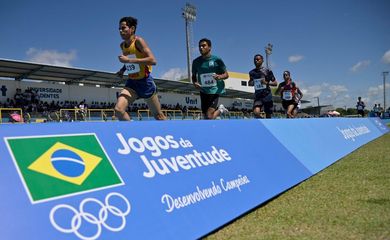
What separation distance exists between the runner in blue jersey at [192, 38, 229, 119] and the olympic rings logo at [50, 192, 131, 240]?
15.7 ft

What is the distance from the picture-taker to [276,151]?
4.44 metres

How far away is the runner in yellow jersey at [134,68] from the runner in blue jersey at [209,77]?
1.66 metres

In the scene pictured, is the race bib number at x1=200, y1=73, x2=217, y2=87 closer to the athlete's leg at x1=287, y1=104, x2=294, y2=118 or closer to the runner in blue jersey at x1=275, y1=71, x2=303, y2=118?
the runner in blue jersey at x1=275, y1=71, x2=303, y2=118

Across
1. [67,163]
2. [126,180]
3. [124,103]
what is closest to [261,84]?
[124,103]

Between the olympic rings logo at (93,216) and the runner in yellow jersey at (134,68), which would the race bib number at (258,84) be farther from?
the olympic rings logo at (93,216)

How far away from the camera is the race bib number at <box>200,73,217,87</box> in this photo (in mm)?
6766

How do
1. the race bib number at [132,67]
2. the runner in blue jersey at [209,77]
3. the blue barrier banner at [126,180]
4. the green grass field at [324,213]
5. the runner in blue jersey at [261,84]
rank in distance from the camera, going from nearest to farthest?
the blue barrier banner at [126,180]
the green grass field at [324,213]
the race bib number at [132,67]
the runner in blue jersey at [209,77]
the runner in blue jersey at [261,84]

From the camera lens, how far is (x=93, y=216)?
1.96 meters

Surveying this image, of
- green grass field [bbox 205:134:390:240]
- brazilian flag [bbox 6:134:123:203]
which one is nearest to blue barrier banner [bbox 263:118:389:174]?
green grass field [bbox 205:134:390:240]

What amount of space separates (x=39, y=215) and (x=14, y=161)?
1.08ft

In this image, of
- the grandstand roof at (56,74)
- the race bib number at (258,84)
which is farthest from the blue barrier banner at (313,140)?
the grandstand roof at (56,74)

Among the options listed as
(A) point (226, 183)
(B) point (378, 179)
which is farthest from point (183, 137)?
(B) point (378, 179)

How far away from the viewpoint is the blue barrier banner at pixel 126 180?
183 cm

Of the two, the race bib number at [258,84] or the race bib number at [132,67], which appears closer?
the race bib number at [132,67]
